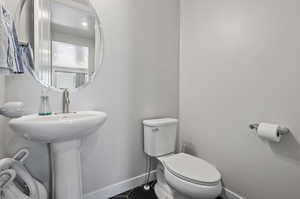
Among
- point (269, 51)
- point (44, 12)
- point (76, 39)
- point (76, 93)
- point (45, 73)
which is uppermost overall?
point (44, 12)

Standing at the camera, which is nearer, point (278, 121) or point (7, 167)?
point (7, 167)

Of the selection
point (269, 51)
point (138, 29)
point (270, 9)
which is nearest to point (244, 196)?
point (269, 51)

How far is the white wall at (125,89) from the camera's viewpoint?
4.25ft

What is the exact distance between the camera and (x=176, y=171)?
3.85ft

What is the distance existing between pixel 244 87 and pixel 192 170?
31.5 inches

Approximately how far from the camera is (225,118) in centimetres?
146

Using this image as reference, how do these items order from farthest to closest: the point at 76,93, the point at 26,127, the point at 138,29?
1. the point at 138,29
2. the point at 76,93
3. the point at 26,127

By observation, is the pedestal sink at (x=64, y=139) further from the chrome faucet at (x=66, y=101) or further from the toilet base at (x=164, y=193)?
the toilet base at (x=164, y=193)

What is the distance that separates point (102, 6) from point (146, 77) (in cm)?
74

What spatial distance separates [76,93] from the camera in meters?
1.26

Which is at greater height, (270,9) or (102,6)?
(102,6)

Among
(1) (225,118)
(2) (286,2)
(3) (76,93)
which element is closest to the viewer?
(2) (286,2)

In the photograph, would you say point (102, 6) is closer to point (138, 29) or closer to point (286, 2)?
point (138, 29)

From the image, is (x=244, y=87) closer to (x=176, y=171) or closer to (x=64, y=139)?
(x=176, y=171)
